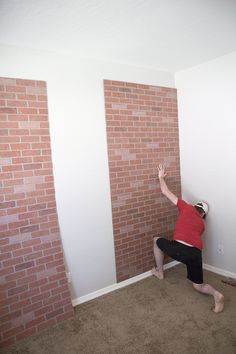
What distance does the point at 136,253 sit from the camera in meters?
3.21

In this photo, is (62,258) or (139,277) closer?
(62,258)

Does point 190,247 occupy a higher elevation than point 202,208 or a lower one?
lower

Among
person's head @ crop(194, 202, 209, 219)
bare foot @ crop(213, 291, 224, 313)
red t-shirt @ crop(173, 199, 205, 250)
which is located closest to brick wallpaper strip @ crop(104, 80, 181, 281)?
person's head @ crop(194, 202, 209, 219)

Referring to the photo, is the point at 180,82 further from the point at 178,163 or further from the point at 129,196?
the point at 129,196

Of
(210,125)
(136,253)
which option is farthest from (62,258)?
(210,125)

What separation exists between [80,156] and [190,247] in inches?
61.8

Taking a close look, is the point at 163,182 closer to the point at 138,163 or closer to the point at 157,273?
the point at 138,163

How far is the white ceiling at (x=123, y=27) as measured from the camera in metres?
1.77

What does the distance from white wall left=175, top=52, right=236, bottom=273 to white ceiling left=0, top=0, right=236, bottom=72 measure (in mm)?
361

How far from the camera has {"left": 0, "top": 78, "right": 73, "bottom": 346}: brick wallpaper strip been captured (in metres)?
2.27

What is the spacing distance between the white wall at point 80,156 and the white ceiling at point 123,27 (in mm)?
169

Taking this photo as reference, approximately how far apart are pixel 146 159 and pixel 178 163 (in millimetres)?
615

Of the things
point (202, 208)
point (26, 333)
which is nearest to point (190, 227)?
point (202, 208)

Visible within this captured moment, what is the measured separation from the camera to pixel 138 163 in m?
3.20
